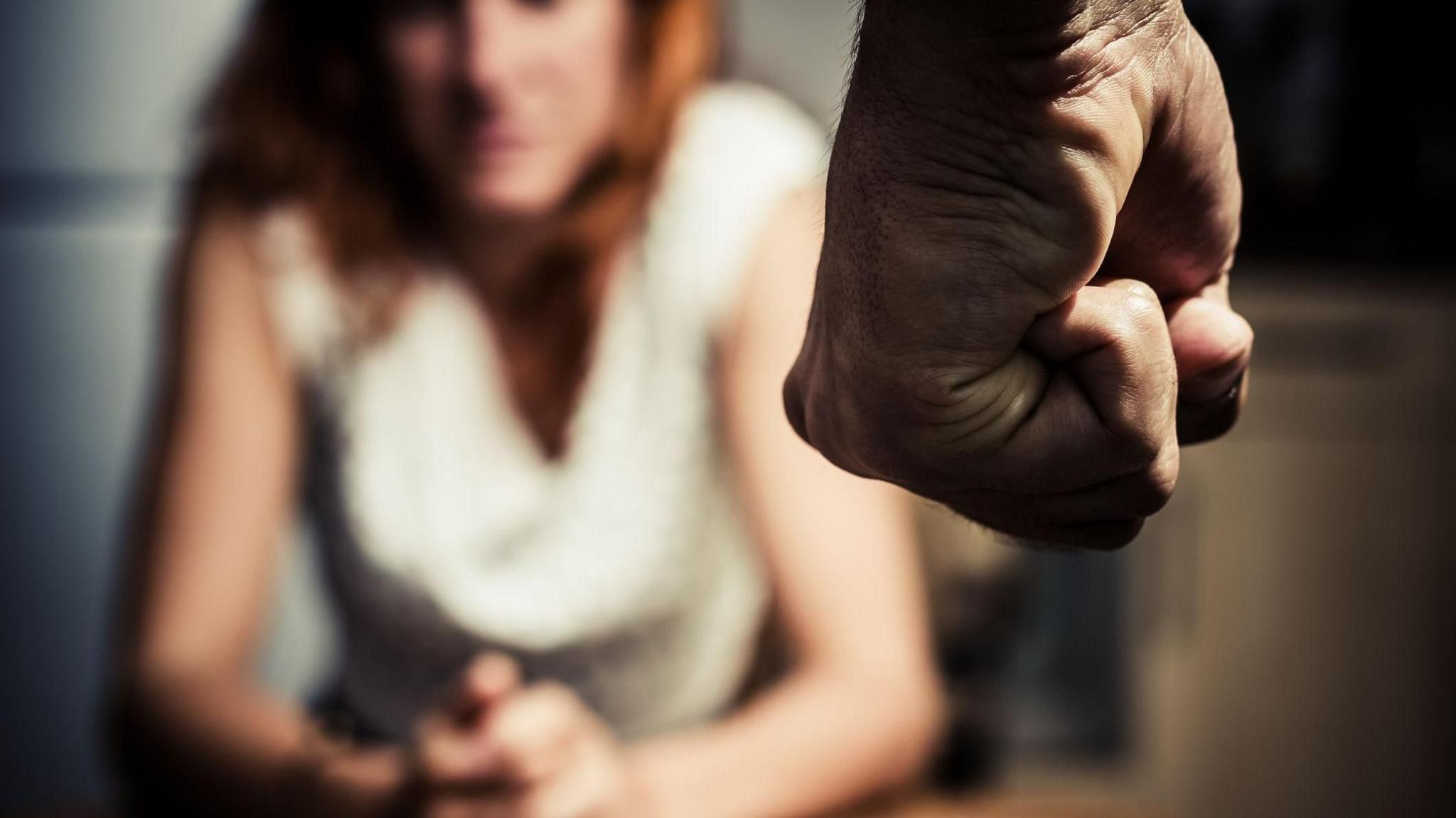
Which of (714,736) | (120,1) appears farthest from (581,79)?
(120,1)

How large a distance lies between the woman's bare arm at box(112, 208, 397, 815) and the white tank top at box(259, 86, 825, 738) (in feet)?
0.10

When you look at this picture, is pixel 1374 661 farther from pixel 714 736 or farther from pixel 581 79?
pixel 581 79

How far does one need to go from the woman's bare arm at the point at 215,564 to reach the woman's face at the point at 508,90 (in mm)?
181

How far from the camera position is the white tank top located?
733 millimetres

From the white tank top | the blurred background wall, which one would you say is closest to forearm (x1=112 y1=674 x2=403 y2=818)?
the white tank top

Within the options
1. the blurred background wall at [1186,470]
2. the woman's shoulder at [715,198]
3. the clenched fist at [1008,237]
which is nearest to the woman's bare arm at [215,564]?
the woman's shoulder at [715,198]

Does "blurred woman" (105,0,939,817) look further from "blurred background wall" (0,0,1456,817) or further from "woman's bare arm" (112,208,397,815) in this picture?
"blurred background wall" (0,0,1456,817)

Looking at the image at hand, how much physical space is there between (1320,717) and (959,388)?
1.35 m

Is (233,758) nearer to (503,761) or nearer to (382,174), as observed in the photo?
(503,761)

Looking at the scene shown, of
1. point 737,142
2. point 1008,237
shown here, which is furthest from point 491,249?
point 1008,237

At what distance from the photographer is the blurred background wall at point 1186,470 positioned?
1.24 m

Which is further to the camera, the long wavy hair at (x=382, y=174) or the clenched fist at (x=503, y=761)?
the long wavy hair at (x=382, y=174)

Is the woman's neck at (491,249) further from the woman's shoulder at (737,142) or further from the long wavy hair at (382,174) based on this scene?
the woman's shoulder at (737,142)

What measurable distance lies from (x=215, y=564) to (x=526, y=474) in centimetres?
21
